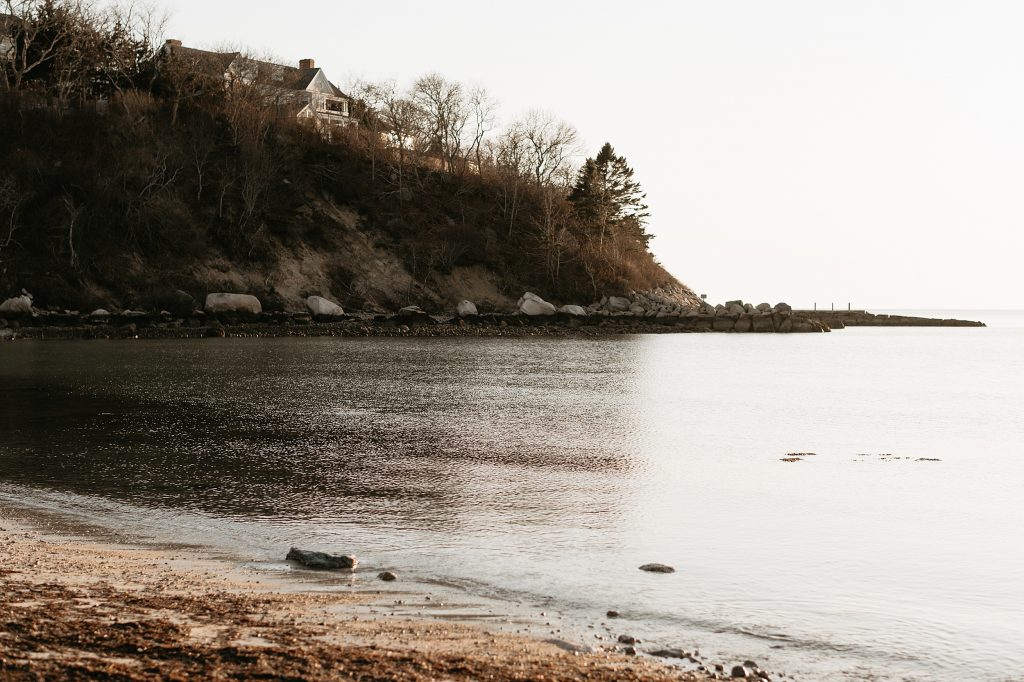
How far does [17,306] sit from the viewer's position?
188ft

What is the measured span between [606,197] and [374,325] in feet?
114

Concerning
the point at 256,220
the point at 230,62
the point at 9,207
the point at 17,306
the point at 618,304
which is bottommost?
the point at 17,306

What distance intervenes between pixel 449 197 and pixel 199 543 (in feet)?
266

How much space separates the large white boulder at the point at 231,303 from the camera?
63656 mm

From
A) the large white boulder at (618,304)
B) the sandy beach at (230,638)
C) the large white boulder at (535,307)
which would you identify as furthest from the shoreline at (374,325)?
the sandy beach at (230,638)

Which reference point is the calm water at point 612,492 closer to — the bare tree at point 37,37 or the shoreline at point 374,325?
the shoreline at point 374,325

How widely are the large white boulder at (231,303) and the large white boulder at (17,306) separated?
10.6m

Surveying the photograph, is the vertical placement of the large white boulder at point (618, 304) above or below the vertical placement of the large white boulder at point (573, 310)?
above

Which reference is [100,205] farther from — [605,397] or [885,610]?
[885,610]

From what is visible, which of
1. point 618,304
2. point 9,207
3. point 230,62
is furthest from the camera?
point 618,304

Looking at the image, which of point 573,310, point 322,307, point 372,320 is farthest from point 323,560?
point 573,310

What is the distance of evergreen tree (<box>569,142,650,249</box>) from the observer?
9081cm

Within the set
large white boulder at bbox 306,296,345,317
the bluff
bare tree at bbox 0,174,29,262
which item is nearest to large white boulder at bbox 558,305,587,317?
the bluff

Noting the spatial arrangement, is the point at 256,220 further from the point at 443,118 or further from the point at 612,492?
the point at 612,492
